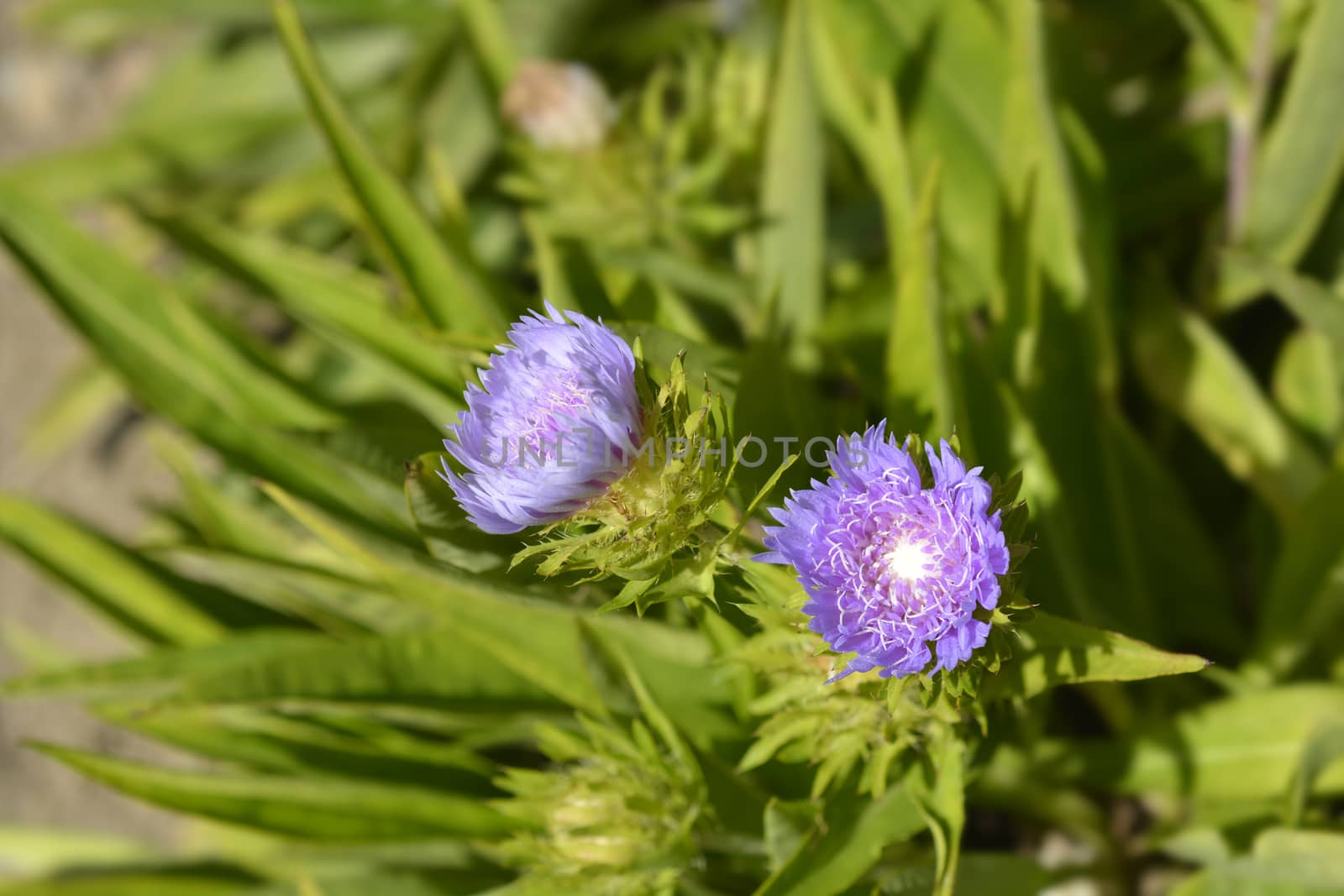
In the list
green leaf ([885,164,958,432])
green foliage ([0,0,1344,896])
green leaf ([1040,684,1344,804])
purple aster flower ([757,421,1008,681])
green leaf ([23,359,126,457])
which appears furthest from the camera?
green leaf ([23,359,126,457])

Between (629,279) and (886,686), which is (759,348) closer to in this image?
(629,279)

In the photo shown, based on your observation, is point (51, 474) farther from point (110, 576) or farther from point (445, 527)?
point (445, 527)

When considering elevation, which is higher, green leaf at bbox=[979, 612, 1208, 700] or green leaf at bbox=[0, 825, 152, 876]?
green leaf at bbox=[0, 825, 152, 876]

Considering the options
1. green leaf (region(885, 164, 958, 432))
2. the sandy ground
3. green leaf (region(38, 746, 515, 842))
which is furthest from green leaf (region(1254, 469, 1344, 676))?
the sandy ground

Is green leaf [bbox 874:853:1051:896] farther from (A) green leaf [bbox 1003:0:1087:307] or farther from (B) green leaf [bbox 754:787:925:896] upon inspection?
(A) green leaf [bbox 1003:0:1087:307]

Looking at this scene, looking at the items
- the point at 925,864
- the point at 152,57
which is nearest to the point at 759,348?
the point at 925,864

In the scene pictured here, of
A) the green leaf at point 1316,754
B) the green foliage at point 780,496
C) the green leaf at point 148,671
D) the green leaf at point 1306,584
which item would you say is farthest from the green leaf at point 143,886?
the green leaf at point 1306,584
